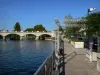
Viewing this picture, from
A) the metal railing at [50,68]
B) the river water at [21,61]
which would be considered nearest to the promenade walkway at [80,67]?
the metal railing at [50,68]

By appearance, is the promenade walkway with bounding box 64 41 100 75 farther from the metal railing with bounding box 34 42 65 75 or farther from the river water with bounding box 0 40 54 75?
the river water with bounding box 0 40 54 75

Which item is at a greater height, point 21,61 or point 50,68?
point 50,68

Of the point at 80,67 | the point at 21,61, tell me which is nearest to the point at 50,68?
the point at 80,67

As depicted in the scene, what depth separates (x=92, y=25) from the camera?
92.9 ft

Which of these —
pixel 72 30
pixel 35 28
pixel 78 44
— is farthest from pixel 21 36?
pixel 78 44

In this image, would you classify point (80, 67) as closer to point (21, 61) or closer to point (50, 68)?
point (50, 68)

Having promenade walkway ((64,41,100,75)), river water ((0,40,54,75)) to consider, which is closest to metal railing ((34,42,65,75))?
promenade walkway ((64,41,100,75))

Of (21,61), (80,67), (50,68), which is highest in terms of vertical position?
(50,68)

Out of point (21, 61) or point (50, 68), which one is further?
point (21, 61)

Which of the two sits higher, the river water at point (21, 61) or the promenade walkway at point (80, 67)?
the promenade walkway at point (80, 67)

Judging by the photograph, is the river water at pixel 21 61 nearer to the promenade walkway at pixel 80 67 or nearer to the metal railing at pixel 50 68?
the promenade walkway at pixel 80 67

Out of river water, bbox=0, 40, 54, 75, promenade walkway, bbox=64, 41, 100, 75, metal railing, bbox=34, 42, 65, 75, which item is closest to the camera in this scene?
metal railing, bbox=34, 42, 65, 75

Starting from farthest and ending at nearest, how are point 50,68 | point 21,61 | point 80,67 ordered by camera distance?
1. point 21,61
2. point 80,67
3. point 50,68

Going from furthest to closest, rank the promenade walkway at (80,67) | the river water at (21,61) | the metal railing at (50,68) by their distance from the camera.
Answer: the river water at (21,61)
the promenade walkway at (80,67)
the metal railing at (50,68)
